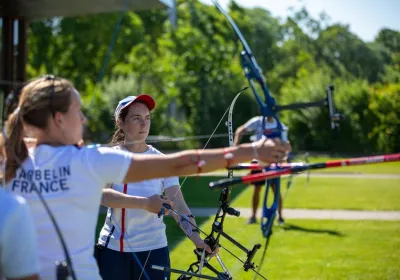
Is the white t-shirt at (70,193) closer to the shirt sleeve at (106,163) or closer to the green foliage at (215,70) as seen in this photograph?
the shirt sleeve at (106,163)

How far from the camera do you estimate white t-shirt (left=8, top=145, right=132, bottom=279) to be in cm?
254

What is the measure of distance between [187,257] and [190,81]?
16.5 m

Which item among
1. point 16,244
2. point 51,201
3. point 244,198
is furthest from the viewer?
point 244,198

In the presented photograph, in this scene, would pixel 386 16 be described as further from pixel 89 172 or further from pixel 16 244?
pixel 16 244

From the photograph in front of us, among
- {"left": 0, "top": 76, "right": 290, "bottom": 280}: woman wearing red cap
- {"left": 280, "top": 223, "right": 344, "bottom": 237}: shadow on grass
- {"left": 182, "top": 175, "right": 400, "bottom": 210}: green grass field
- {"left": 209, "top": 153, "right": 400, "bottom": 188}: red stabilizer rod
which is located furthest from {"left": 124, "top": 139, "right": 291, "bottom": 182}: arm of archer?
{"left": 182, "top": 175, "right": 400, "bottom": 210}: green grass field

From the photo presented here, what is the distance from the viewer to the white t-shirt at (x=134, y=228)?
154 inches

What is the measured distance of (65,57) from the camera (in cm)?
3775

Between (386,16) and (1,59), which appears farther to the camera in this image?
(1,59)

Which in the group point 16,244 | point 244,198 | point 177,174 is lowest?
point 244,198

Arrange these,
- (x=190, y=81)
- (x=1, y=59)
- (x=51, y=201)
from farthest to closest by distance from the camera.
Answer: (x=190, y=81)
(x=1, y=59)
(x=51, y=201)

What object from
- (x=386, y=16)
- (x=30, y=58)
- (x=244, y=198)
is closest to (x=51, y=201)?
(x=386, y=16)

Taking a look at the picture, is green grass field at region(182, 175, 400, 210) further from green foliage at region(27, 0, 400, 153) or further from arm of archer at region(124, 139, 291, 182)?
arm of archer at region(124, 139, 291, 182)

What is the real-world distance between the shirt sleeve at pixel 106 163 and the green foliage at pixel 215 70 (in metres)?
13.6

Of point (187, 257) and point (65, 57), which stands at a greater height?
point (65, 57)
